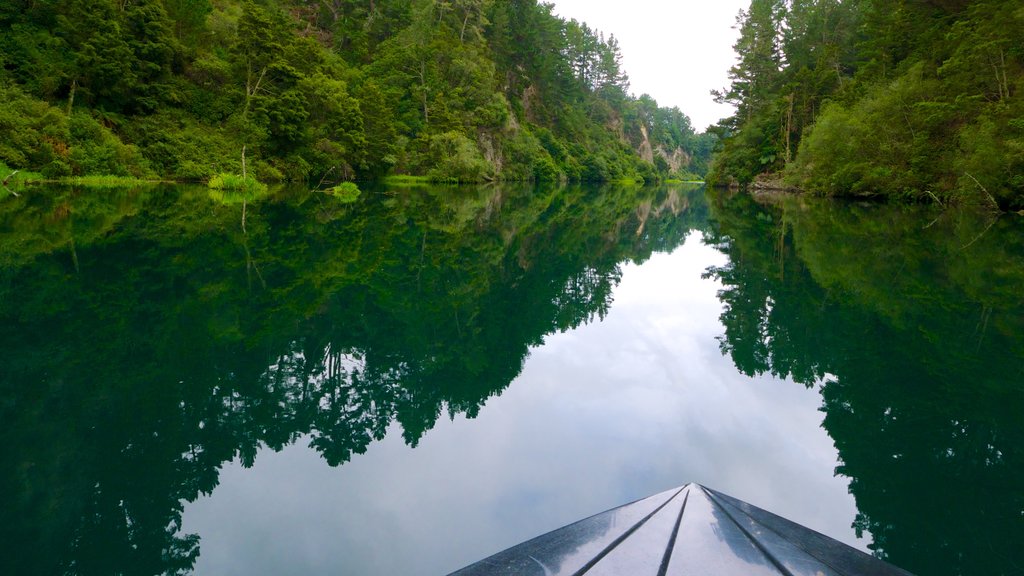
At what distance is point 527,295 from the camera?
7.83 metres

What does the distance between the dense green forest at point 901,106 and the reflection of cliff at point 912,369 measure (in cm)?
1195

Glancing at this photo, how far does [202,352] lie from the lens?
4598 mm

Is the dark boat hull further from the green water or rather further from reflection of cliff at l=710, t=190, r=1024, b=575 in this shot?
reflection of cliff at l=710, t=190, r=1024, b=575

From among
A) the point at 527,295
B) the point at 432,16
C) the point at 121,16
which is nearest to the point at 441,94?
the point at 432,16

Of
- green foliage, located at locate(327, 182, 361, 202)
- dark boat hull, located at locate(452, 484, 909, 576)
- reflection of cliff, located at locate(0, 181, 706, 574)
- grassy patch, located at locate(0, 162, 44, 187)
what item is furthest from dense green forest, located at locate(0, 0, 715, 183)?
dark boat hull, located at locate(452, 484, 909, 576)

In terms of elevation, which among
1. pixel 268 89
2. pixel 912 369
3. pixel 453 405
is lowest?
pixel 912 369

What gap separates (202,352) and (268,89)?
29390 millimetres

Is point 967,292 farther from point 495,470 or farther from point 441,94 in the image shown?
point 441,94

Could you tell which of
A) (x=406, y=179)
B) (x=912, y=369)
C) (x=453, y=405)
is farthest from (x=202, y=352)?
(x=406, y=179)

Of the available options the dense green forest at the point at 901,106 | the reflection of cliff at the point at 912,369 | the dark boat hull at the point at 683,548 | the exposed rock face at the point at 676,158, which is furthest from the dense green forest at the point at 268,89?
the exposed rock face at the point at 676,158

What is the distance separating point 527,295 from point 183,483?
544 centimetres

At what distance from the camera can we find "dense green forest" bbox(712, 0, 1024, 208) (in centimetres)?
2039

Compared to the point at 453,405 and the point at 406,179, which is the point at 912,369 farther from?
the point at 406,179

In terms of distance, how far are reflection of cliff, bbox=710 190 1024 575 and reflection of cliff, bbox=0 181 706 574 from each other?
7.79 ft
